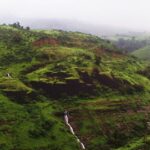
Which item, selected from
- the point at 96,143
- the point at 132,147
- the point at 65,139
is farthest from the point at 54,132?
the point at 132,147

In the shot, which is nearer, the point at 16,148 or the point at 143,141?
the point at 16,148

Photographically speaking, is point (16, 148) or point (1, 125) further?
point (1, 125)

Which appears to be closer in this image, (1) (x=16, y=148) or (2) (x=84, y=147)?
(1) (x=16, y=148)

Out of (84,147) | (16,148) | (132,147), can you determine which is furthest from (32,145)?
(132,147)

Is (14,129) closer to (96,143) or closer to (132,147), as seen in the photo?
(96,143)

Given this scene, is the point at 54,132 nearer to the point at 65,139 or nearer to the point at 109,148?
the point at 65,139

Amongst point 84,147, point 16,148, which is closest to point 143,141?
point 84,147

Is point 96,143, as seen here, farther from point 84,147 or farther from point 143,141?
point 143,141
